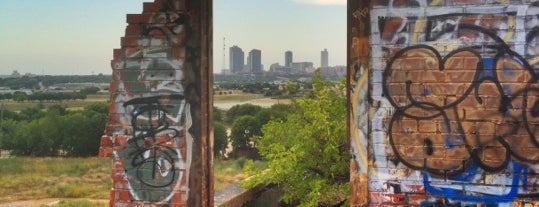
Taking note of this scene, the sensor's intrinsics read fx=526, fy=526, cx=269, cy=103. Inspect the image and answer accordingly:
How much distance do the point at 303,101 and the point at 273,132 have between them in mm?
698

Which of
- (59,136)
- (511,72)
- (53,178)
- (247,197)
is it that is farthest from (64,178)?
(511,72)

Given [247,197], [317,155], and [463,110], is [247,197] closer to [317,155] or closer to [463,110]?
[317,155]

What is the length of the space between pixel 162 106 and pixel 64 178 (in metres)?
31.2

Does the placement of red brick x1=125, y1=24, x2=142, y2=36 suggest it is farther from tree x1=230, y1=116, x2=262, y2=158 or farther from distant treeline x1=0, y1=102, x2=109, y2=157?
distant treeline x1=0, y1=102, x2=109, y2=157

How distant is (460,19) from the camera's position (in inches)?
124

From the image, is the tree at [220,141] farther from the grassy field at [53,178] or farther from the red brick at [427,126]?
the red brick at [427,126]

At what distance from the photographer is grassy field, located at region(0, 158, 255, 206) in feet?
78.0

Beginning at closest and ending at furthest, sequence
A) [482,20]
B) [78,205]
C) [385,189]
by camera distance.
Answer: [482,20]
[385,189]
[78,205]

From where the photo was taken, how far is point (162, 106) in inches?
146

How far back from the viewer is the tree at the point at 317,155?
723cm

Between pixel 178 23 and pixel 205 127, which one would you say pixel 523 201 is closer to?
pixel 205 127

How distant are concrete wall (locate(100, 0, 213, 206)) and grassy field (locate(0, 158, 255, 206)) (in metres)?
16.0

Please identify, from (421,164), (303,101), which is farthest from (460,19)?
(303,101)

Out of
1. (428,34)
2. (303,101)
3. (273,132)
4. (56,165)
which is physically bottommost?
(56,165)
